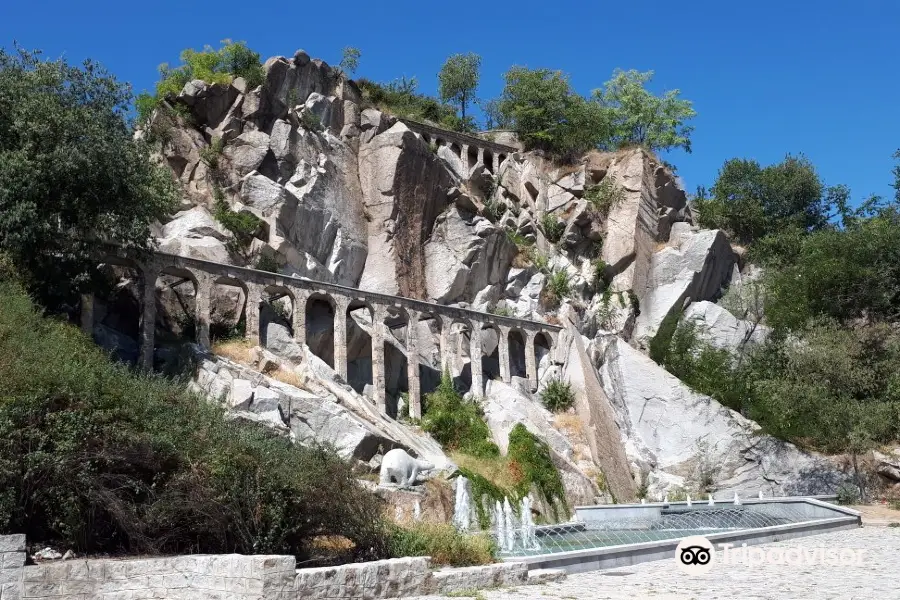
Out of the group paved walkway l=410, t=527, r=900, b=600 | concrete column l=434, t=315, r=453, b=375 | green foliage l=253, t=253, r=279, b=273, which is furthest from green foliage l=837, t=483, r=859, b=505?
green foliage l=253, t=253, r=279, b=273

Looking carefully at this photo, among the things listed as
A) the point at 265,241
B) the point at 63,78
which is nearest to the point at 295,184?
the point at 265,241

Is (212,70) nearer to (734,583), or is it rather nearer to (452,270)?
(452,270)

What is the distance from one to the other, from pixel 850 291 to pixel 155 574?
35.3 metres

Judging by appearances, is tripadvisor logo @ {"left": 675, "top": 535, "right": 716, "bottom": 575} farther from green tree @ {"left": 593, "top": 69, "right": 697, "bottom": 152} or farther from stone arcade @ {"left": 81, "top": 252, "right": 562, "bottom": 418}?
green tree @ {"left": 593, "top": 69, "right": 697, "bottom": 152}

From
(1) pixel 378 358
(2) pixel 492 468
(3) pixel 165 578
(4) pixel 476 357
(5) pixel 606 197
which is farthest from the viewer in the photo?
(5) pixel 606 197

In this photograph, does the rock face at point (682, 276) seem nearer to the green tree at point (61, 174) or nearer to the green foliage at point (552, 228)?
the green foliage at point (552, 228)

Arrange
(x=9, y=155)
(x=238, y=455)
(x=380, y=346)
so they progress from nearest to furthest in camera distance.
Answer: (x=238, y=455), (x=9, y=155), (x=380, y=346)

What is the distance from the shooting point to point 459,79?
62.4m

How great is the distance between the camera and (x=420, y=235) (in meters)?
41.1

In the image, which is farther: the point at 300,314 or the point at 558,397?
the point at 558,397

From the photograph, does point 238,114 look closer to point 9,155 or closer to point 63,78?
point 63,78

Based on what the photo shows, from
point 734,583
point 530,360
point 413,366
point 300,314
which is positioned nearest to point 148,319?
point 300,314

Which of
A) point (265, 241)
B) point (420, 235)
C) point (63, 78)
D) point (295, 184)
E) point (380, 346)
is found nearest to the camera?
point (63, 78)

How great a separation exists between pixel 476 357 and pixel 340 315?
22.6 feet
